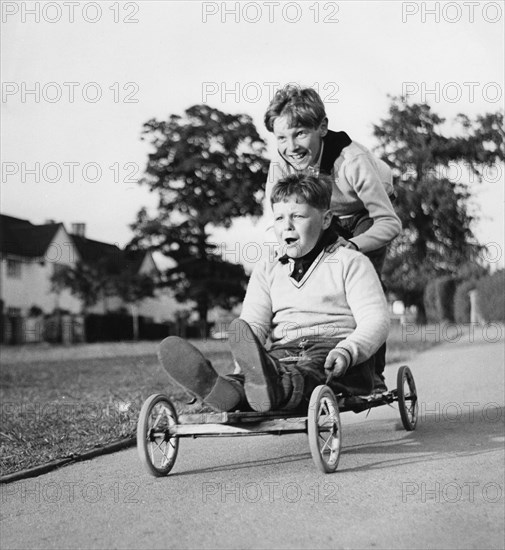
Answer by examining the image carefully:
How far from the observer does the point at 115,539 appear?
2.96 m

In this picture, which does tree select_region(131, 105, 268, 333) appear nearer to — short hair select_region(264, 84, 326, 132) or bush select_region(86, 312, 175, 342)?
bush select_region(86, 312, 175, 342)

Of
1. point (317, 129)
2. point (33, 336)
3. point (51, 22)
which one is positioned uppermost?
point (51, 22)

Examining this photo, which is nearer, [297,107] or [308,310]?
[308,310]

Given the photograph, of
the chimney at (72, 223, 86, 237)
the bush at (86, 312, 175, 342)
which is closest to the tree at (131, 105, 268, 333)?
the bush at (86, 312, 175, 342)

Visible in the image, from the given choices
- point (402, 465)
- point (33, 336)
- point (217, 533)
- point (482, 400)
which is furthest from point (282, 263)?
point (33, 336)

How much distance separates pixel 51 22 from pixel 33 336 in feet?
115

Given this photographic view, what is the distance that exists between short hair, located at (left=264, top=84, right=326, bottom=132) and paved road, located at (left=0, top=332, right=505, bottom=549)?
1.78 metres

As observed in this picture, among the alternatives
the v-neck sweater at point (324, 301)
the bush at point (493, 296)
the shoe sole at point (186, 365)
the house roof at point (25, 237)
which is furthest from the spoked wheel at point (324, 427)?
the house roof at point (25, 237)

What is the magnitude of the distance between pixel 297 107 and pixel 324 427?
5.94 ft

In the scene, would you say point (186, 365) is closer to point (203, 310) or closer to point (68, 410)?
point (68, 410)

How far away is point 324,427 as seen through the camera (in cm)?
393

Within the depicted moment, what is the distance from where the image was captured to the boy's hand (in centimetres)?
407

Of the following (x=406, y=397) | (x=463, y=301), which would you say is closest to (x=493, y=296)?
(x=463, y=301)

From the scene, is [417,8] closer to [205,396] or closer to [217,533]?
[205,396]
